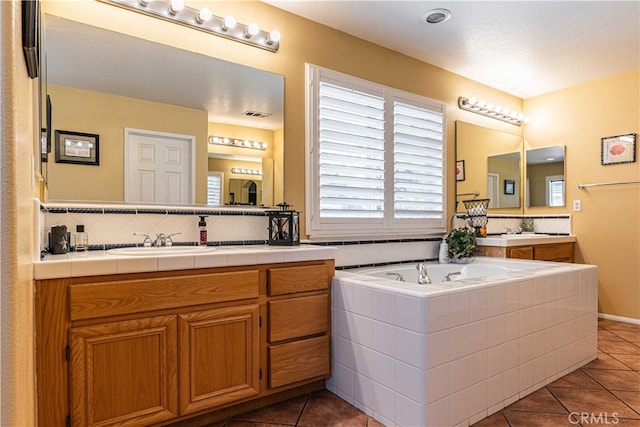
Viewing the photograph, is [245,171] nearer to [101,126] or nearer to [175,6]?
[101,126]

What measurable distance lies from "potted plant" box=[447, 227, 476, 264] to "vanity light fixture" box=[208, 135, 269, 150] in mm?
1764

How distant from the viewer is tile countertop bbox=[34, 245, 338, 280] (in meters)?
1.42

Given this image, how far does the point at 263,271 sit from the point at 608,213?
3533mm

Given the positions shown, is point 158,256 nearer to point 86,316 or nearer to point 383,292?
point 86,316

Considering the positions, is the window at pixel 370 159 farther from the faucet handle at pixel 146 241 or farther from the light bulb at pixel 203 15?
the faucet handle at pixel 146 241

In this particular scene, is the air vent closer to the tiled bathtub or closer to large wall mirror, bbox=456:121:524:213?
the tiled bathtub

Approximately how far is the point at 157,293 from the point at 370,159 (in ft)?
6.04

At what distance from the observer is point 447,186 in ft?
11.5

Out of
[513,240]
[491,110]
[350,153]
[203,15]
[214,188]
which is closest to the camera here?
[203,15]

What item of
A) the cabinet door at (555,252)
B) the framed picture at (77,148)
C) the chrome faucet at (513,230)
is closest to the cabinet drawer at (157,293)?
the framed picture at (77,148)

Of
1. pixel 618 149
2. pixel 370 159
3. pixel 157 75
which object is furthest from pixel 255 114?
pixel 618 149

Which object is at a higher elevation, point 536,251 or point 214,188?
point 214,188

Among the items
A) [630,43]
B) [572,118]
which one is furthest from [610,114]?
[630,43]

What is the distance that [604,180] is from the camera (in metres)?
3.72
